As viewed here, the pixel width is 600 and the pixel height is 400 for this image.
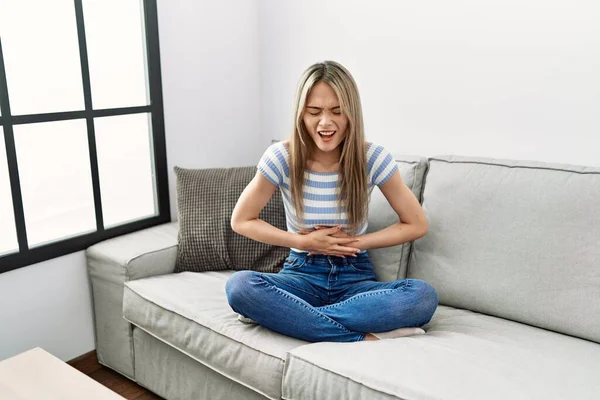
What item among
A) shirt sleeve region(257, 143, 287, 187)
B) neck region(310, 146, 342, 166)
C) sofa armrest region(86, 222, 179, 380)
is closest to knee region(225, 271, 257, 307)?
shirt sleeve region(257, 143, 287, 187)

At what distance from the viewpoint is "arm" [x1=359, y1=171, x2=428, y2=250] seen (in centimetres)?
179

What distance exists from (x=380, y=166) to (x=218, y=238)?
27.5 inches

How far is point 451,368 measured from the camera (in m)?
1.36

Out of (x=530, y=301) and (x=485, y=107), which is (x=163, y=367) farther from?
(x=485, y=107)

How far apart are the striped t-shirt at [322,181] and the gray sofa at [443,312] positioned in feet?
0.71

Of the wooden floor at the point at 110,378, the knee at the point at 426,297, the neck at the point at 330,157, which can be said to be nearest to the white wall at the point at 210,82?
the wooden floor at the point at 110,378

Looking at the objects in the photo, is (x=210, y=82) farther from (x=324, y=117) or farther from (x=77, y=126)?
(x=324, y=117)

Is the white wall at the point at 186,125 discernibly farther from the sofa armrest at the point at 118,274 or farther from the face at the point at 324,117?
the face at the point at 324,117

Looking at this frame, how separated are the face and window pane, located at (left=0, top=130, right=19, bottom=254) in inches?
41.8

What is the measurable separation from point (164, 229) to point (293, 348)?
103cm

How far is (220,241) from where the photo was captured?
2.11 metres

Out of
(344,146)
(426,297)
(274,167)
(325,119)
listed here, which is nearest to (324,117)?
(325,119)

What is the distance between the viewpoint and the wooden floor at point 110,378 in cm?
202

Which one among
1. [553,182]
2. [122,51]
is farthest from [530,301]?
[122,51]
